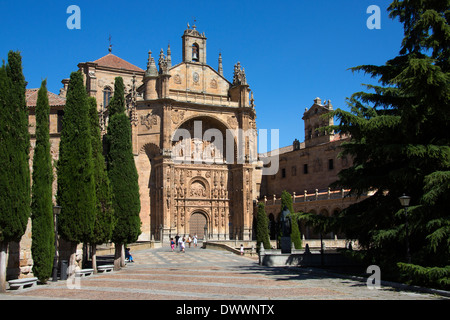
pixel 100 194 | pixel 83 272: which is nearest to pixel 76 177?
pixel 100 194

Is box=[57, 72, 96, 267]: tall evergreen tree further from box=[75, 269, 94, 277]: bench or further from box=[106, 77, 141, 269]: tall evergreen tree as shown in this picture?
box=[106, 77, 141, 269]: tall evergreen tree

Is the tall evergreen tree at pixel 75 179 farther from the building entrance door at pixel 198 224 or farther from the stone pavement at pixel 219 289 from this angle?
the building entrance door at pixel 198 224

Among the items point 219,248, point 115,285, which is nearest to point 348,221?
point 115,285

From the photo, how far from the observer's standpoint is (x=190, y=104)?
47.2 m

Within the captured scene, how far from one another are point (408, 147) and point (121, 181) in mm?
12534

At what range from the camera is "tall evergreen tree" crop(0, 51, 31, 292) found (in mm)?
14672

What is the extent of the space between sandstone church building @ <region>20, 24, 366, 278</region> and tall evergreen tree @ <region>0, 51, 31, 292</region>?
27655 mm

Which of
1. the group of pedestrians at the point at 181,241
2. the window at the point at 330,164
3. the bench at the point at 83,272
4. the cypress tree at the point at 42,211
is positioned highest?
the window at the point at 330,164

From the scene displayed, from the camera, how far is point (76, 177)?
18766mm

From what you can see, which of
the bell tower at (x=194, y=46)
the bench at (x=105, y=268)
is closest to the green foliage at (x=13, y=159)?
the bench at (x=105, y=268)

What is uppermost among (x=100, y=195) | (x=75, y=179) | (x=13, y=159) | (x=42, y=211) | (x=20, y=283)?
(x=13, y=159)

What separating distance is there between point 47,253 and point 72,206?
221cm

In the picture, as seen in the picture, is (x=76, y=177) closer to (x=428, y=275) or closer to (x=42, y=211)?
(x=42, y=211)

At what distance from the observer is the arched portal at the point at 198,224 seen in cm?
4788
